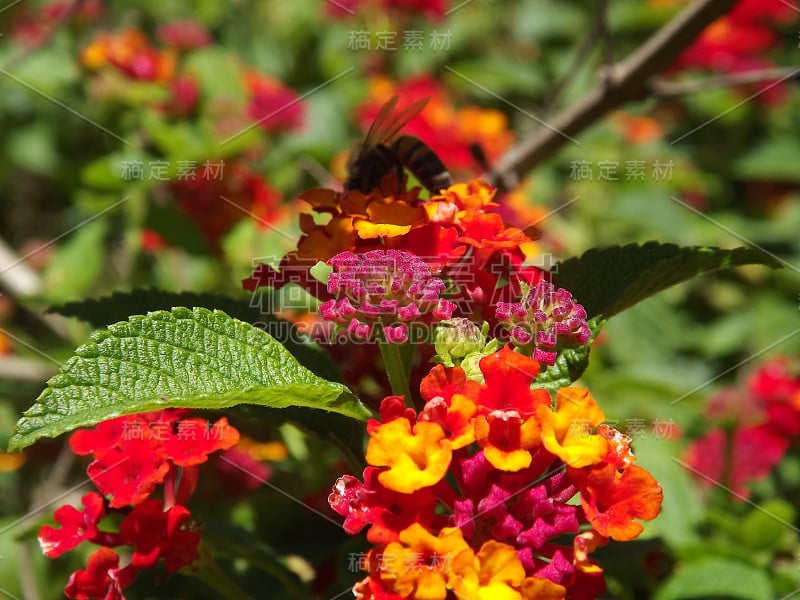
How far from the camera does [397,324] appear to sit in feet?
2.45

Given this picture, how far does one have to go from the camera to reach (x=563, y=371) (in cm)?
83

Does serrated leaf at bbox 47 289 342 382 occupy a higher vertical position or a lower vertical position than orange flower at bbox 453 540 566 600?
higher

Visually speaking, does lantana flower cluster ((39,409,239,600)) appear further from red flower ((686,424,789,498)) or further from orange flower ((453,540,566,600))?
red flower ((686,424,789,498))

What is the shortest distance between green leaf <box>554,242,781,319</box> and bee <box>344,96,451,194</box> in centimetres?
23

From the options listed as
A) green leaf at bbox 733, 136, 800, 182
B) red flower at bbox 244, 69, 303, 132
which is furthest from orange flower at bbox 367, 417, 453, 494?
green leaf at bbox 733, 136, 800, 182

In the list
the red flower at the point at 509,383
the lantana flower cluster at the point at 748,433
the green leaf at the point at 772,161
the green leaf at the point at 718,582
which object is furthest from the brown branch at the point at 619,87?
the green leaf at the point at 772,161

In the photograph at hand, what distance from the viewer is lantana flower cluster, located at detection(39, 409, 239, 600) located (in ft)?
2.53

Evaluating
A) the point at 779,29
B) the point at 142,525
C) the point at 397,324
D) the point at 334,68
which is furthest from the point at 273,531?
the point at 779,29

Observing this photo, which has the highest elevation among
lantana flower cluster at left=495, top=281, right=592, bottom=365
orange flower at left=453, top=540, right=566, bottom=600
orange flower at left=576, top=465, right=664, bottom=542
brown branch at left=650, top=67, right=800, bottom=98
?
brown branch at left=650, top=67, right=800, bottom=98

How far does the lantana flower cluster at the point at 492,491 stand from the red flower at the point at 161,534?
18 cm

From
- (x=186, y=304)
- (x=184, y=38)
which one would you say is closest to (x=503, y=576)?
(x=186, y=304)

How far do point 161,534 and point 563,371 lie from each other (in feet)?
1.36

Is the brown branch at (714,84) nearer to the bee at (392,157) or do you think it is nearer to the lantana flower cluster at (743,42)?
the bee at (392,157)

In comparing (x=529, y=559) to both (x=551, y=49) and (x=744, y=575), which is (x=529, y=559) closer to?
(x=744, y=575)
